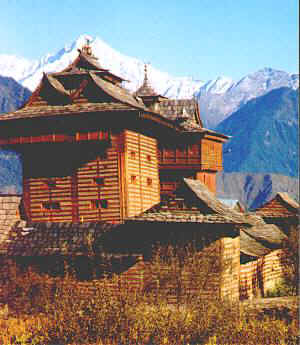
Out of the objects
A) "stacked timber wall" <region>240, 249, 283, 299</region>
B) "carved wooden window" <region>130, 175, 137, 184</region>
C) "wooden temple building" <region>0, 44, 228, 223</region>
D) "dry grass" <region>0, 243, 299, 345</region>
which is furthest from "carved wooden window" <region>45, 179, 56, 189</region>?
"dry grass" <region>0, 243, 299, 345</region>

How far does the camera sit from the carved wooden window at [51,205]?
27594mm

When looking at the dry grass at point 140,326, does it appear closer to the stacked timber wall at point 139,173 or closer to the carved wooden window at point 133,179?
the stacked timber wall at point 139,173

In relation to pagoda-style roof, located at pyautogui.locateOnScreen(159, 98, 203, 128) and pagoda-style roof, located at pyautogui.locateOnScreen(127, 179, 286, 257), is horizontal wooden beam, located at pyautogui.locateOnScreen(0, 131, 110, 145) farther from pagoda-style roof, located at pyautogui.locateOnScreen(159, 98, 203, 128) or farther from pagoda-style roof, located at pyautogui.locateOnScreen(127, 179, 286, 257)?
pagoda-style roof, located at pyautogui.locateOnScreen(159, 98, 203, 128)

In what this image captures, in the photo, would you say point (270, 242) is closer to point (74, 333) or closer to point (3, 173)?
point (74, 333)

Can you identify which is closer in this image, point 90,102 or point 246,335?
point 246,335

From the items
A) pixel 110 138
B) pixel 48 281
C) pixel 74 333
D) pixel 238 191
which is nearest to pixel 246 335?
pixel 74 333

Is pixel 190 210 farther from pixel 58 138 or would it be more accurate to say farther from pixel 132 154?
pixel 58 138

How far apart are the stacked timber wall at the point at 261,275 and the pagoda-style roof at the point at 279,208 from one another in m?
5.12

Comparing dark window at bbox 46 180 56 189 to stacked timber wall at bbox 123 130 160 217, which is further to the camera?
dark window at bbox 46 180 56 189

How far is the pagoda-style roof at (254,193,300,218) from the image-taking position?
127ft

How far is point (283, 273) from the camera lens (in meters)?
32.8

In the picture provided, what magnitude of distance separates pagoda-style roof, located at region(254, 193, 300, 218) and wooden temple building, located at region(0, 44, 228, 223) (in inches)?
471

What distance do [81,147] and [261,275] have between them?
11.3 metres

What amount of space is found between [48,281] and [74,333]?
7534 mm
